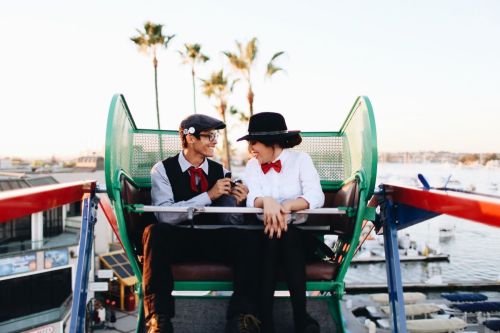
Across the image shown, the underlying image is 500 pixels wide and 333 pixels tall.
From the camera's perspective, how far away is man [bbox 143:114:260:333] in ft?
8.21

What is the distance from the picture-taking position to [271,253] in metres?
2.66

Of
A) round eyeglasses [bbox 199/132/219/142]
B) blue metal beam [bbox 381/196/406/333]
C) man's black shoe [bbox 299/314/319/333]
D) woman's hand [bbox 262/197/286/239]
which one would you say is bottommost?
man's black shoe [bbox 299/314/319/333]

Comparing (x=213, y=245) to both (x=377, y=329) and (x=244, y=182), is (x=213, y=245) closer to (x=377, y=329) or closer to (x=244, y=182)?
(x=244, y=182)

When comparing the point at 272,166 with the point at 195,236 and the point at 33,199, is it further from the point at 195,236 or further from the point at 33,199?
the point at 33,199

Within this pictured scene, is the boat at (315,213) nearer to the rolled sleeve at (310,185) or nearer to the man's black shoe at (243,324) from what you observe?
the rolled sleeve at (310,185)

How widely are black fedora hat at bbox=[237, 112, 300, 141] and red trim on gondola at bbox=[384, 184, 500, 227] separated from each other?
882 mm

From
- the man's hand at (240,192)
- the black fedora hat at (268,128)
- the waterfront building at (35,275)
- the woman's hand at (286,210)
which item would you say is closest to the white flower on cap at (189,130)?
the black fedora hat at (268,128)

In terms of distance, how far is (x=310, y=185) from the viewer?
301 centimetres

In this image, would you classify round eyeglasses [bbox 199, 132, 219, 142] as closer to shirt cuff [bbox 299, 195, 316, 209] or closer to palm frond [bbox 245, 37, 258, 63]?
shirt cuff [bbox 299, 195, 316, 209]

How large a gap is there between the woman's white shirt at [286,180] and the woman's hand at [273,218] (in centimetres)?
36

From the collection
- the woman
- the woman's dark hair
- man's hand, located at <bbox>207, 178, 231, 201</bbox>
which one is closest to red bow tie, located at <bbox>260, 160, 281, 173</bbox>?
the woman

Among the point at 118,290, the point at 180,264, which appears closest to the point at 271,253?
the point at 180,264

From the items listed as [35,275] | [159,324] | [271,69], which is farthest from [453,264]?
[159,324]

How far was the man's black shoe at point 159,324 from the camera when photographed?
2404 millimetres
